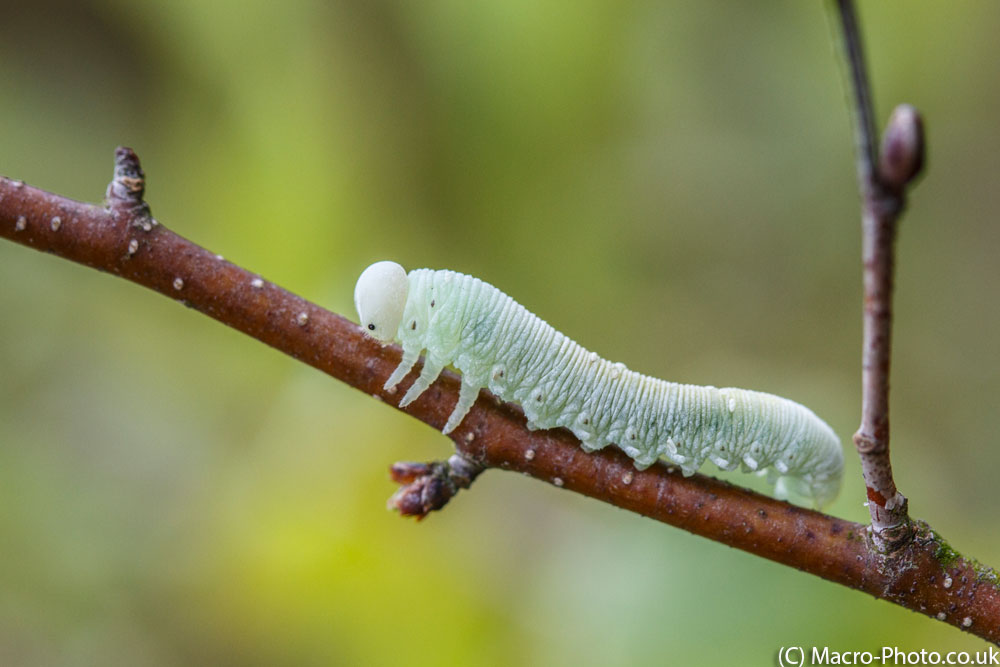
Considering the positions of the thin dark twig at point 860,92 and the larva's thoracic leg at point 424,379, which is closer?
the thin dark twig at point 860,92

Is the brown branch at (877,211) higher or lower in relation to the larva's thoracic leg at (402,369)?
higher

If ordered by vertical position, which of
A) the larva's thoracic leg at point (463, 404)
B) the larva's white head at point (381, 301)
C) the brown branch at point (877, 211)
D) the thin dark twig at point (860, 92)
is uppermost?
the thin dark twig at point (860, 92)

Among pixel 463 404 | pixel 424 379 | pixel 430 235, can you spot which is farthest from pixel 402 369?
pixel 430 235

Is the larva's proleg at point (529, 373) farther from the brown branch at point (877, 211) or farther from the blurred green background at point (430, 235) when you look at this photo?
the blurred green background at point (430, 235)

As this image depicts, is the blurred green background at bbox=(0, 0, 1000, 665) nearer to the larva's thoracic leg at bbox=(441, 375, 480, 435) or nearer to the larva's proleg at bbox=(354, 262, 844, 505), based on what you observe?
the larva's proleg at bbox=(354, 262, 844, 505)

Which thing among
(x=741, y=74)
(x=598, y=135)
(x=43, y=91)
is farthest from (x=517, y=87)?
(x=43, y=91)

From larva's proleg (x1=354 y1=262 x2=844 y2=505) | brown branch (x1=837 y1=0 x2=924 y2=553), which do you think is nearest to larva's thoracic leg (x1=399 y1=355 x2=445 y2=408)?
larva's proleg (x1=354 y1=262 x2=844 y2=505)

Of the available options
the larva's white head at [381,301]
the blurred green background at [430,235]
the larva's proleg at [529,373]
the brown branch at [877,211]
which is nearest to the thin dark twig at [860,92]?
the brown branch at [877,211]
